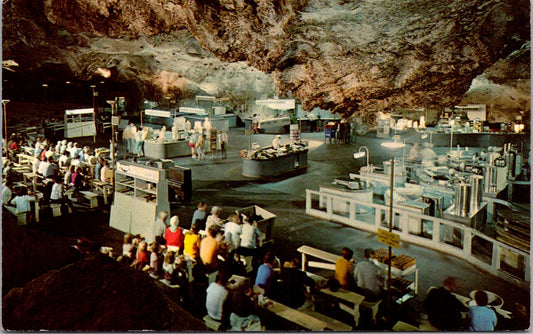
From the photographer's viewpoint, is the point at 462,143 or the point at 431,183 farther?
the point at 462,143

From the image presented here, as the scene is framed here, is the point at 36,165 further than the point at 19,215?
Yes

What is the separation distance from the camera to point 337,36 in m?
9.12

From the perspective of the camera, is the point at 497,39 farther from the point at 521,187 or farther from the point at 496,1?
the point at 521,187

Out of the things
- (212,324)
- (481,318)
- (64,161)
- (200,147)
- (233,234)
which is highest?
(200,147)

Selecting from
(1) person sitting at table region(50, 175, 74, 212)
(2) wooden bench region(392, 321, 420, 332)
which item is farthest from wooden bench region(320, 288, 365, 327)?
(1) person sitting at table region(50, 175, 74, 212)

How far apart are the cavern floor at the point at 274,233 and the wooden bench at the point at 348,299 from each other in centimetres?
87

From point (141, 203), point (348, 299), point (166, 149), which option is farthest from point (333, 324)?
point (166, 149)

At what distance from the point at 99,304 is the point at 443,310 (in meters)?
4.39

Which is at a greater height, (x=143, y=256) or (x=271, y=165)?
(x=271, y=165)

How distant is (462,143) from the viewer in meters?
24.4

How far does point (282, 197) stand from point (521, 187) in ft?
24.8

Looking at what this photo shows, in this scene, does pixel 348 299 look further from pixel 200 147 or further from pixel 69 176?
pixel 200 147

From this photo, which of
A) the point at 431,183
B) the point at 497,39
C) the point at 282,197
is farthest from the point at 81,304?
the point at 431,183

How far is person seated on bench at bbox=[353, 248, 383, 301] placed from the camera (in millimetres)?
6641
